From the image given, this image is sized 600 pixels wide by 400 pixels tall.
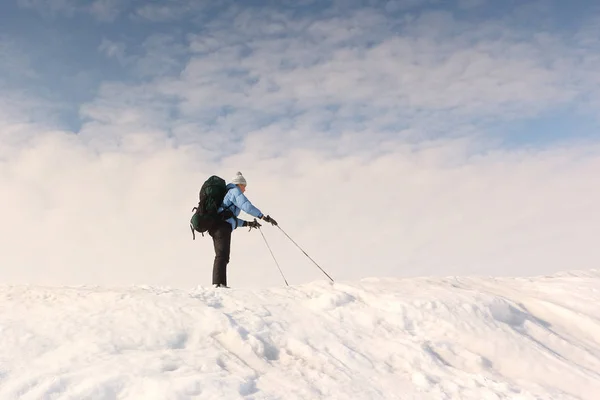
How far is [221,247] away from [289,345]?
3.92m

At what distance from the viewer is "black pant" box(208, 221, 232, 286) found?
26.7ft

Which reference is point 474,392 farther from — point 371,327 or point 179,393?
point 179,393

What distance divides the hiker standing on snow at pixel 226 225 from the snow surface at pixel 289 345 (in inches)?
79.4

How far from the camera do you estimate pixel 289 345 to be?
15.4ft

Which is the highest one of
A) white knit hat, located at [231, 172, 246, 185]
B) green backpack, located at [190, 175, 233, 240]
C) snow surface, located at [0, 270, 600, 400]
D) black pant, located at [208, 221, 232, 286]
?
white knit hat, located at [231, 172, 246, 185]

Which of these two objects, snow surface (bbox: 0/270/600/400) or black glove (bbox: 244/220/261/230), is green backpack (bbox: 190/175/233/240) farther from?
snow surface (bbox: 0/270/600/400)

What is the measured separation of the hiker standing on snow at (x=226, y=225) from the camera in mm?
8156

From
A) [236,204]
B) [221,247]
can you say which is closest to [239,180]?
[236,204]

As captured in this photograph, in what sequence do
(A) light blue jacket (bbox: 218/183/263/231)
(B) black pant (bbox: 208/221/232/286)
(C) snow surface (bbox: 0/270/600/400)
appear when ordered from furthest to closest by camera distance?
(A) light blue jacket (bbox: 218/183/263/231) → (B) black pant (bbox: 208/221/232/286) → (C) snow surface (bbox: 0/270/600/400)

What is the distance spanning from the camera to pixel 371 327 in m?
5.41

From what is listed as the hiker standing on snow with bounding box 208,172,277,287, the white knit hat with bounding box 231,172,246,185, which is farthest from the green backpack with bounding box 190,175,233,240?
the white knit hat with bounding box 231,172,246,185

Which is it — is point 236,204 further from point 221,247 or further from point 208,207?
point 221,247

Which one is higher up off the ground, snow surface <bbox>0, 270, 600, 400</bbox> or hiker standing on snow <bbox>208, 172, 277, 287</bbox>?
hiker standing on snow <bbox>208, 172, 277, 287</bbox>

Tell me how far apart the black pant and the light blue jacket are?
21 centimetres
